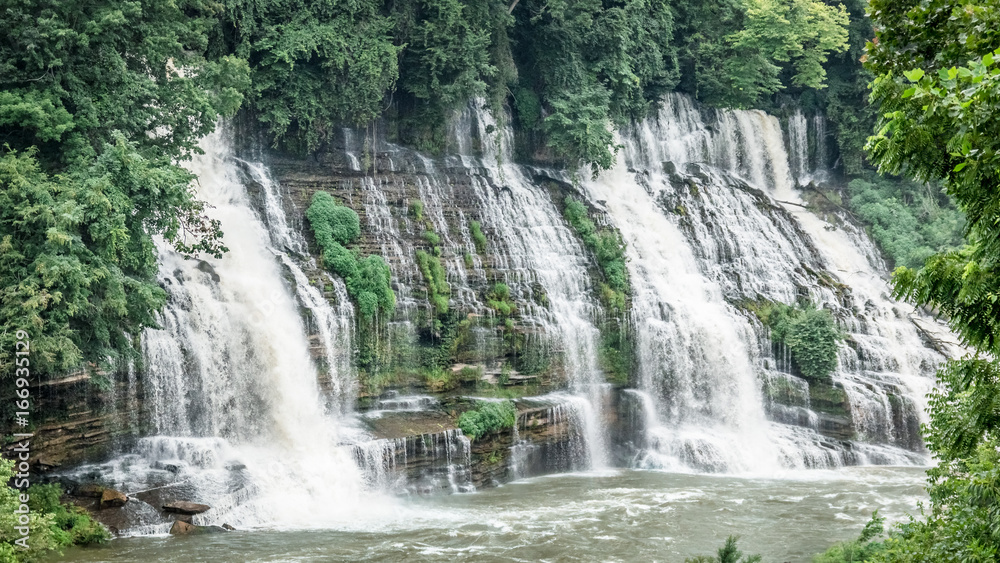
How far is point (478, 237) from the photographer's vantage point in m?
25.3

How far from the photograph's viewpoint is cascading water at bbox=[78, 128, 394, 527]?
16562mm

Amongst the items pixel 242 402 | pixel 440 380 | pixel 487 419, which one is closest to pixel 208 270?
pixel 242 402

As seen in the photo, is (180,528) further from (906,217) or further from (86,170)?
(906,217)

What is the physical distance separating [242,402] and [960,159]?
52.7 ft

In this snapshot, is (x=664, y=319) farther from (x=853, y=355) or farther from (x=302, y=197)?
(x=302, y=197)

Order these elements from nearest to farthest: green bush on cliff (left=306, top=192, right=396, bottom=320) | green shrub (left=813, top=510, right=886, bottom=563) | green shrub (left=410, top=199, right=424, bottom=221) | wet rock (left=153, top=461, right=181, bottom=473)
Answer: green shrub (left=813, top=510, right=886, bottom=563) → wet rock (left=153, top=461, right=181, bottom=473) → green bush on cliff (left=306, top=192, right=396, bottom=320) → green shrub (left=410, top=199, right=424, bottom=221)

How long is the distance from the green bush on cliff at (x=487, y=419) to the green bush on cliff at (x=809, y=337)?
29.0 feet

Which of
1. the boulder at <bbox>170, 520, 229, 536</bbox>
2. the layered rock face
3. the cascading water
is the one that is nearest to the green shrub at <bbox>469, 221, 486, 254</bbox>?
the layered rock face

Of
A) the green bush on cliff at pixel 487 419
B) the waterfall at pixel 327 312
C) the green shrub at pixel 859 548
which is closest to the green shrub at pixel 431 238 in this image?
the waterfall at pixel 327 312

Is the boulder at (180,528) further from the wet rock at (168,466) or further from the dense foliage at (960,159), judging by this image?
the dense foliage at (960,159)

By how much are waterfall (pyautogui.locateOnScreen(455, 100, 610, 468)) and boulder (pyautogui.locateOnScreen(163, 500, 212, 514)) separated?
33.4ft

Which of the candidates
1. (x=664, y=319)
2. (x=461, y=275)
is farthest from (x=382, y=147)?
(x=664, y=319)

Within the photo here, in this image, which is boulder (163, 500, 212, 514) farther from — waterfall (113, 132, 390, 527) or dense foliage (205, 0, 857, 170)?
dense foliage (205, 0, 857, 170)

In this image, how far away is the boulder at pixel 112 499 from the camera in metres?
15.1
